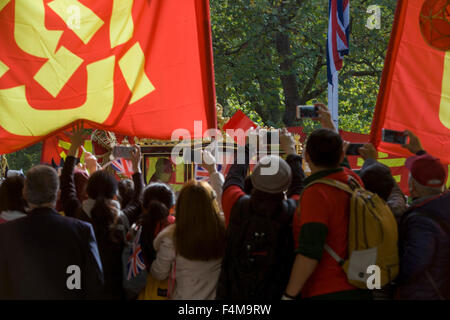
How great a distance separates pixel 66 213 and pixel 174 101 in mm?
1521

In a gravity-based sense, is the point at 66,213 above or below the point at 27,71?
below

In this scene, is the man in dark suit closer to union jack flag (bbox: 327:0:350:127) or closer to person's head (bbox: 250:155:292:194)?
person's head (bbox: 250:155:292:194)

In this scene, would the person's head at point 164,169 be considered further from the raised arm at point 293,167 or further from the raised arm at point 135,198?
the raised arm at point 293,167

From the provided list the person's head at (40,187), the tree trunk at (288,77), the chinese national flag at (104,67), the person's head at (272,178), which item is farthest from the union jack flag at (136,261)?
the tree trunk at (288,77)

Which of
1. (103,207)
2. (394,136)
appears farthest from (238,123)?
(103,207)

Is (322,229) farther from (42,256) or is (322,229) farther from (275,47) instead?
(275,47)

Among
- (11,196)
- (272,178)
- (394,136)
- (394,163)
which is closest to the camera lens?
(272,178)

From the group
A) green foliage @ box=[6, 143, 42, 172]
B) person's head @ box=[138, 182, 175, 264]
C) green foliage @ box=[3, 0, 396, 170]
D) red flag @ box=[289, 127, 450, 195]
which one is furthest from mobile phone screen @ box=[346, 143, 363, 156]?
green foliage @ box=[6, 143, 42, 172]

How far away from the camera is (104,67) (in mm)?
5258

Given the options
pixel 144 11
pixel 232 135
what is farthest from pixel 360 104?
pixel 144 11

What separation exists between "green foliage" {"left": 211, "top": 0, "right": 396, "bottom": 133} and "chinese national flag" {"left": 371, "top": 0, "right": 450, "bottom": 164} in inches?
418

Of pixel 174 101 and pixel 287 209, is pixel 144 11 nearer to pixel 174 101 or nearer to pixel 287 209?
pixel 174 101

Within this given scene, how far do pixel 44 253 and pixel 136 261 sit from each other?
742mm

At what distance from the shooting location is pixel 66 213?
437cm
